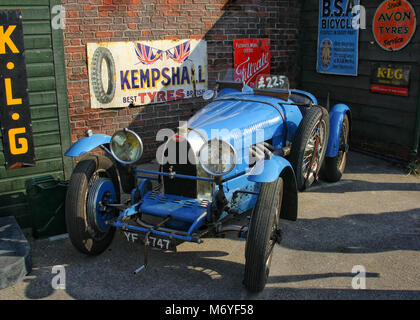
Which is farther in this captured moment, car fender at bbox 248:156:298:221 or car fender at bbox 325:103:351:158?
car fender at bbox 325:103:351:158

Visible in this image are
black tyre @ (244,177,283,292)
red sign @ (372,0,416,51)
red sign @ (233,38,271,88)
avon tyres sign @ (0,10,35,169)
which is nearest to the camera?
black tyre @ (244,177,283,292)

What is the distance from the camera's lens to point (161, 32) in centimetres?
659

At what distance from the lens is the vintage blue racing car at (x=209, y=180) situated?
351cm

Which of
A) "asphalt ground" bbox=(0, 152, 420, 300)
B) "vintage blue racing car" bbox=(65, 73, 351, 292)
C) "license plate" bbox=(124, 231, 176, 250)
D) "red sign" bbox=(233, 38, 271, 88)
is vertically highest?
"red sign" bbox=(233, 38, 271, 88)

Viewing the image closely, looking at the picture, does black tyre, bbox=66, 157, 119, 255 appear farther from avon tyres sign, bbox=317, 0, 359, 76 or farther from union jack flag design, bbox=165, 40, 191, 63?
avon tyres sign, bbox=317, 0, 359, 76

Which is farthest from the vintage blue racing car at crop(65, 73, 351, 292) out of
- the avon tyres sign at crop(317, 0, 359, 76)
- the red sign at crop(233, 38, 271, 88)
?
the avon tyres sign at crop(317, 0, 359, 76)

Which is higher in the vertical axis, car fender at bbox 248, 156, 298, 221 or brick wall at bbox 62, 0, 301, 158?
brick wall at bbox 62, 0, 301, 158

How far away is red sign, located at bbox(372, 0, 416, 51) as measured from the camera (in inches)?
248

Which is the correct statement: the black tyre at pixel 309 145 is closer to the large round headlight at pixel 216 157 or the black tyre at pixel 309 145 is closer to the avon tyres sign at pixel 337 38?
the large round headlight at pixel 216 157

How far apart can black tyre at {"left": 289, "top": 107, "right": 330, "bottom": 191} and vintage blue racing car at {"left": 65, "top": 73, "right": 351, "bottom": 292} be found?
1cm

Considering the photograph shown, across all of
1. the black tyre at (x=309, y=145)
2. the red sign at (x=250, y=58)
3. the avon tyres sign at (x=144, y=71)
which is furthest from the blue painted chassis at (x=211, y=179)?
the red sign at (x=250, y=58)

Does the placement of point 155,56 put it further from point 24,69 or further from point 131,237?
point 131,237

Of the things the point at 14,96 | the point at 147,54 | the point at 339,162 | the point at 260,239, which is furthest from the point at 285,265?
the point at 147,54

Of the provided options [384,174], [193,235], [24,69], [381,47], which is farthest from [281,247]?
[381,47]
